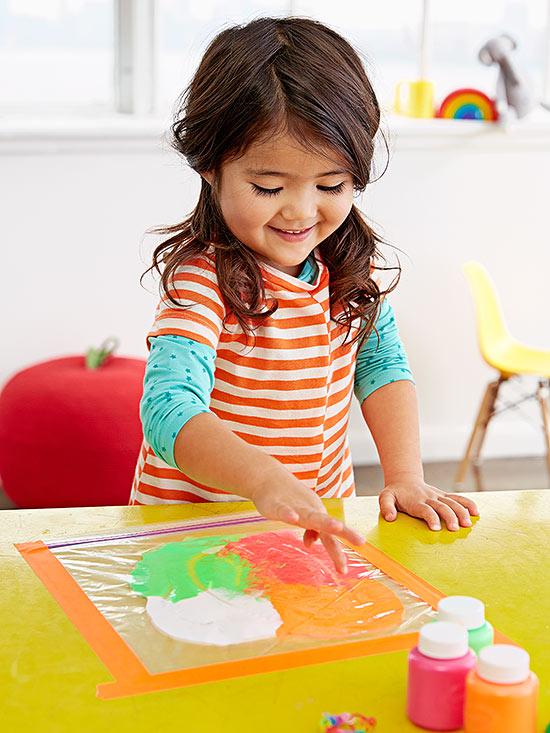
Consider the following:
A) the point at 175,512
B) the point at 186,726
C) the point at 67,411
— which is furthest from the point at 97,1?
the point at 186,726

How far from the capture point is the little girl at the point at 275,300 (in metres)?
1.13

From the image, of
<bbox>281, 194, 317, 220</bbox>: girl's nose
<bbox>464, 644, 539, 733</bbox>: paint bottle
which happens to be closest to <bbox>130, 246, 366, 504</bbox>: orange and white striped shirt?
<bbox>281, 194, 317, 220</bbox>: girl's nose

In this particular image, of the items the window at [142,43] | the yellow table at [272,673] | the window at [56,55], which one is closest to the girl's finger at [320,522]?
the yellow table at [272,673]

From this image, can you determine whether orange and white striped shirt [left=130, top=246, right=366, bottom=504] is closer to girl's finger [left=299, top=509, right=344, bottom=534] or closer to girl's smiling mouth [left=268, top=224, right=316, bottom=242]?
girl's smiling mouth [left=268, top=224, right=316, bottom=242]

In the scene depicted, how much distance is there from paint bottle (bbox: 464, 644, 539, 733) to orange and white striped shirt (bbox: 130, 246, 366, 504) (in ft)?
1.93

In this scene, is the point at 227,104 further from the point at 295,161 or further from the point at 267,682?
the point at 267,682

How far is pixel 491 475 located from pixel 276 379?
6.56 ft

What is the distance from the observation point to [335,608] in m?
0.91

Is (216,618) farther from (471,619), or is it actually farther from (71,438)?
(71,438)

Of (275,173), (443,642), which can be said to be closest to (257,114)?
(275,173)

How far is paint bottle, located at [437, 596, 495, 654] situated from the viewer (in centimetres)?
77

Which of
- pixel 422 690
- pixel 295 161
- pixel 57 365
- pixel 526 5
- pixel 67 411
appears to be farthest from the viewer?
pixel 526 5

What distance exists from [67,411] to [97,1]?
121 centimetres

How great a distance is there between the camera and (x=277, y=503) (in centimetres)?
93
